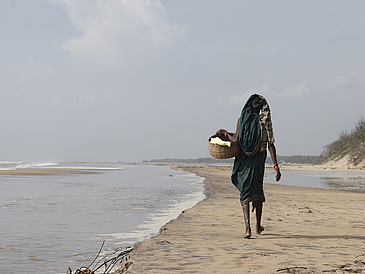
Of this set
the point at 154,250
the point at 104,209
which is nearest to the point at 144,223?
the point at 104,209

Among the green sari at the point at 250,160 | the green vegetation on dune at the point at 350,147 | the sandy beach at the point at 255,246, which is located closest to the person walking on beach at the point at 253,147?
the green sari at the point at 250,160

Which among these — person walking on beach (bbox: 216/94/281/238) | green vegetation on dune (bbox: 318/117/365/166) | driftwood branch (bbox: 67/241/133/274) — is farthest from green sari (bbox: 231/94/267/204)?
green vegetation on dune (bbox: 318/117/365/166)

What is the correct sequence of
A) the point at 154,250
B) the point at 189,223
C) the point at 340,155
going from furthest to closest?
the point at 340,155 < the point at 189,223 < the point at 154,250

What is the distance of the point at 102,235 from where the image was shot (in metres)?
6.09

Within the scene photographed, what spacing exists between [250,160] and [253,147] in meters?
0.23

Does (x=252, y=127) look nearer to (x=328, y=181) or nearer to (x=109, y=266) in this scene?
(x=109, y=266)

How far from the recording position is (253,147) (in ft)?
16.9

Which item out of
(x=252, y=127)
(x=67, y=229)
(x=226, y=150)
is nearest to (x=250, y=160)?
(x=226, y=150)

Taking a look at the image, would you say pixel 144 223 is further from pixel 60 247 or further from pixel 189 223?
pixel 60 247

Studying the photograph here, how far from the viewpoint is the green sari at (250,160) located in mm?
5145

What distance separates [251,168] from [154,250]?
6.16 feet

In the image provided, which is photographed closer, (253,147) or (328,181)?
(253,147)

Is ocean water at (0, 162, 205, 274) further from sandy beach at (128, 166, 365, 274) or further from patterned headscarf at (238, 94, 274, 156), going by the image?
patterned headscarf at (238, 94, 274, 156)

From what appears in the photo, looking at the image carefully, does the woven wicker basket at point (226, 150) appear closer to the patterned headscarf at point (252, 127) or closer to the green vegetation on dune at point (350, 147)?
the patterned headscarf at point (252, 127)
